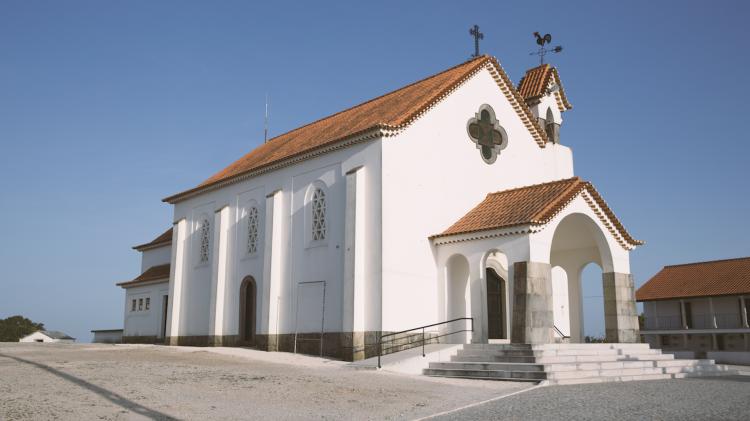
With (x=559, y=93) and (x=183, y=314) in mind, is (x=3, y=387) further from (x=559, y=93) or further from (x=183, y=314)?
(x=559, y=93)

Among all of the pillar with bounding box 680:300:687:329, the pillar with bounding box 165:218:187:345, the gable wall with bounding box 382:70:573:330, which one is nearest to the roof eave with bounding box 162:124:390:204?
the gable wall with bounding box 382:70:573:330

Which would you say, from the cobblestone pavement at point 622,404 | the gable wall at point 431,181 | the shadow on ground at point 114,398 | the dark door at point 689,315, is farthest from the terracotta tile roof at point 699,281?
the shadow on ground at point 114,398

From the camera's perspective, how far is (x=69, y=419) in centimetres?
895

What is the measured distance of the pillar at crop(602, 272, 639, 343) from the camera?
19.9m

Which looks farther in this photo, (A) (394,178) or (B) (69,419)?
(A) (394,178)

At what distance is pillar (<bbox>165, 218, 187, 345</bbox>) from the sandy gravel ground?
10558mm

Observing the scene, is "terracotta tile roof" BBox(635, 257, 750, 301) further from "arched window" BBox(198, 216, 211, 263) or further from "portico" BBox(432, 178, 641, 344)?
"arched window" BBox(198, 216, 211, 263)

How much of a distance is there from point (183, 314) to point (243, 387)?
1706cm

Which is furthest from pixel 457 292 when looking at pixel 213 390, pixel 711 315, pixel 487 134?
pixel 711 315

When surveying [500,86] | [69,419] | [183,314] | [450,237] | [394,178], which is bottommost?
[69,419]

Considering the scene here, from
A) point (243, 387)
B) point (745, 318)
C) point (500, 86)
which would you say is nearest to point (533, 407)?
point (243, 387)

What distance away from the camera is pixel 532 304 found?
1758 centimetres

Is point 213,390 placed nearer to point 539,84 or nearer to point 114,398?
point 114,398

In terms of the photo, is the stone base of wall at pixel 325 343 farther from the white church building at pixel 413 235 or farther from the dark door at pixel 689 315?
the dark door at pixel 689 315
